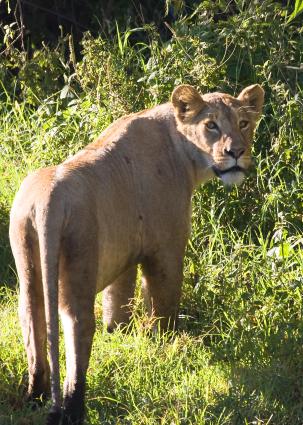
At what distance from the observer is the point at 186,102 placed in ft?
19.0

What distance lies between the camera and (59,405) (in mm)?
4562

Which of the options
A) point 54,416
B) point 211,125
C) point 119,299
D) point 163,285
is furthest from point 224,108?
point 54,416

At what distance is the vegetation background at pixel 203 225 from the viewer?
5062mm

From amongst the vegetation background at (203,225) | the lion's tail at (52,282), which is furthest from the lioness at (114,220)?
the vegetation background at (203,225)

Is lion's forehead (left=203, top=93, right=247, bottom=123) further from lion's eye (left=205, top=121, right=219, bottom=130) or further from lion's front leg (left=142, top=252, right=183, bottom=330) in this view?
lion's front leg (left=142, top=252, right=183, bottom=330)

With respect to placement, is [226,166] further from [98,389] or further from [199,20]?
[199,20]

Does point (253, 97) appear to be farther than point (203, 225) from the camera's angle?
No

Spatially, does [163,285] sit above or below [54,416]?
below

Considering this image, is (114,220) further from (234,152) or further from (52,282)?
(234,152)

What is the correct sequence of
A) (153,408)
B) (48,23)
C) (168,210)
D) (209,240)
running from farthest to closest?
(48,23), (209,240), (168,210), (153,408)

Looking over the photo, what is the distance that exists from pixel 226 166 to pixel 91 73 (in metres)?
1.74

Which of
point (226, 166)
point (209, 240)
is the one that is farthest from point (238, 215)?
point (226, 166)

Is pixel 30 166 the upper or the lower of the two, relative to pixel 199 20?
lower

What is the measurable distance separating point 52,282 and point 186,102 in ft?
5.25
